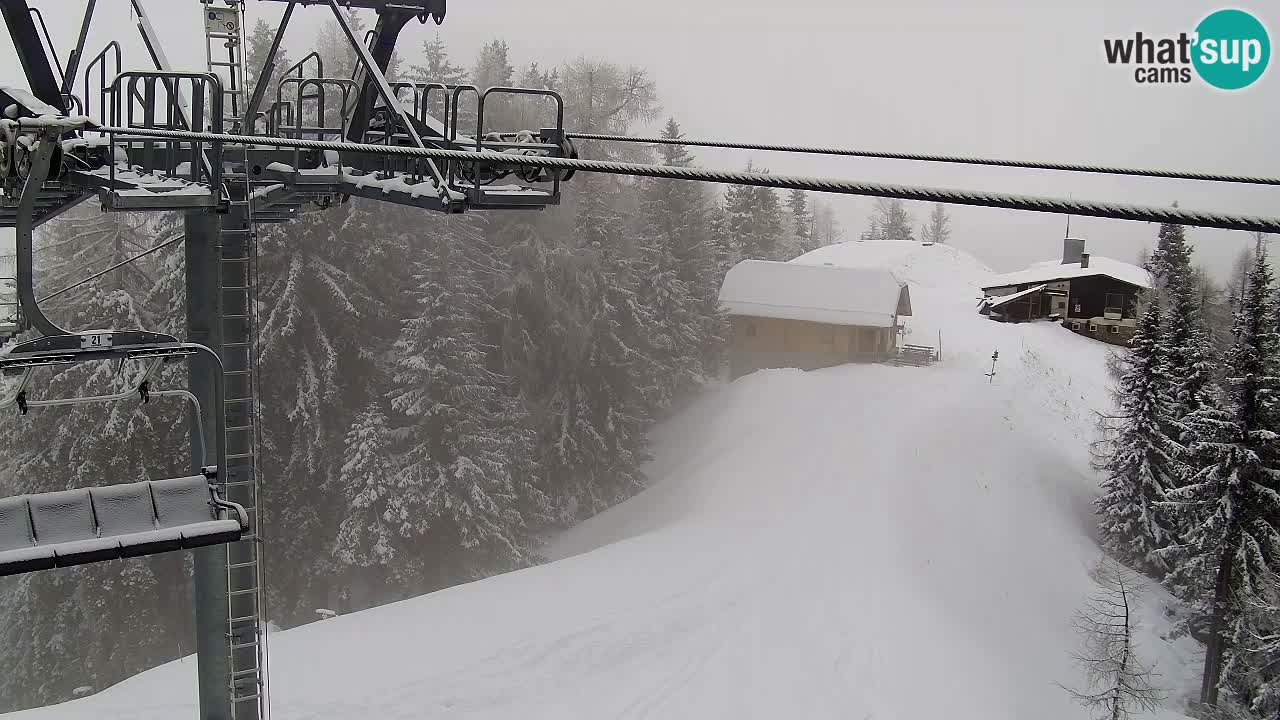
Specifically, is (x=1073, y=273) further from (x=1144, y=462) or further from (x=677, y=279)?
(x=677, y=279)

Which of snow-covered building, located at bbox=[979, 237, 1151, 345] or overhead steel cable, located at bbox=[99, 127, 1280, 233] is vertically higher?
overhead steel cable, located at bbox=[99, 127, 1280, 233]

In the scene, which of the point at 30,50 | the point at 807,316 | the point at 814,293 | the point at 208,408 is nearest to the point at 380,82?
the point at 30,50

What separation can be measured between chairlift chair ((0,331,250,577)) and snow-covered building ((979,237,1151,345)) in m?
35.8

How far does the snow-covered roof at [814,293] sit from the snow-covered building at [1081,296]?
15.7ft

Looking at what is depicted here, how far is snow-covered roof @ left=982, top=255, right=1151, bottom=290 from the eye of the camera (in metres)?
38.4

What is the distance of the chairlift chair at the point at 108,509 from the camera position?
5.26 meters

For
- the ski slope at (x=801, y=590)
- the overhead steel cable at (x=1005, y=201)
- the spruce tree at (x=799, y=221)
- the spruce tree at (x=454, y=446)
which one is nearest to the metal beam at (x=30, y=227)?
the overhead steel cable at (x=1005, y=201)

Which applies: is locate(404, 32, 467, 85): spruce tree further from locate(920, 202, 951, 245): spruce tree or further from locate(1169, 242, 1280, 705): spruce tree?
locate(920, 202, 951, 245): spruce tree

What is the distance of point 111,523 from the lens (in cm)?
610

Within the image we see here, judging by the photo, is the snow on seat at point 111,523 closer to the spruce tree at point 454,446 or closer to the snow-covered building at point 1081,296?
the spruce tree at point 454,446

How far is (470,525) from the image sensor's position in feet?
86.7

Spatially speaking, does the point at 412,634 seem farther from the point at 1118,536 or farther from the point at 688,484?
the point at 1118,536

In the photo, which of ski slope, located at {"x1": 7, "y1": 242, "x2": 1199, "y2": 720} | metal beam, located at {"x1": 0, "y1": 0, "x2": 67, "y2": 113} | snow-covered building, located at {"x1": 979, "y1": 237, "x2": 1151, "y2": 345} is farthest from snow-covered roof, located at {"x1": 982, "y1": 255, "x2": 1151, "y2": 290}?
metal beam, located at {"x1": 0, "y1": 0, "x2": 67, "y2": 113}

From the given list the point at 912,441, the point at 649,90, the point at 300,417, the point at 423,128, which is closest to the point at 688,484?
the point at 912,441
